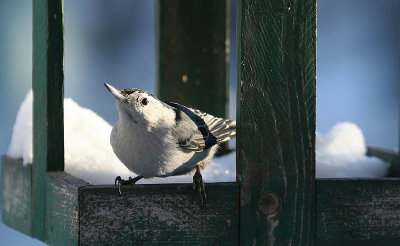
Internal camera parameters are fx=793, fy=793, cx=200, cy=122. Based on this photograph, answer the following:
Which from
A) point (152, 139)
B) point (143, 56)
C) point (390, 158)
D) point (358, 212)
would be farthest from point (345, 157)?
point (143, 56)

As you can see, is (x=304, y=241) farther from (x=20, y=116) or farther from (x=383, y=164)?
(x=20, y=116)

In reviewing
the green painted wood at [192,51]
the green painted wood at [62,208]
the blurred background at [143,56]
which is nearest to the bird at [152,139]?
the green painted wood at [62,208]

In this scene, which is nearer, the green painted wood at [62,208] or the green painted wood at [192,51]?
the green painted wood at [62,208]

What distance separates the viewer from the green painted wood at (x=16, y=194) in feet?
10.2

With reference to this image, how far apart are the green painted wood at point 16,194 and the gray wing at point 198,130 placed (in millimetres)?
698

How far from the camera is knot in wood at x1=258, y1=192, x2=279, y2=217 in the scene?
2.52m

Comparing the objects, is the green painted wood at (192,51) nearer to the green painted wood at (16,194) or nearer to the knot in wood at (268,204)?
the green painted wood at (16,194)

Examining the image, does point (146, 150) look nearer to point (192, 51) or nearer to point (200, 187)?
point (200, 187)

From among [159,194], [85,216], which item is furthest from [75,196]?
[159,194]

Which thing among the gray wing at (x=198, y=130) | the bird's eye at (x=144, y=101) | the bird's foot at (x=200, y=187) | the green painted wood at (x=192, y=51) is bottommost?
the bird's foot at (x=200, y=187)

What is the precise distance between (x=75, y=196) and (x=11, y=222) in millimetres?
1034

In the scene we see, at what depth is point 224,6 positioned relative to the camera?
13.1 feet

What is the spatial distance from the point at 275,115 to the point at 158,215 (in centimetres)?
49

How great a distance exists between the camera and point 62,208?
2627 mm
